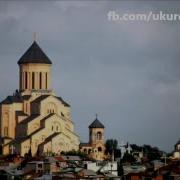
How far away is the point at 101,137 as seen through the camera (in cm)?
9394

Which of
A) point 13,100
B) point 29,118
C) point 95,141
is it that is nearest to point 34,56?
point 13,100

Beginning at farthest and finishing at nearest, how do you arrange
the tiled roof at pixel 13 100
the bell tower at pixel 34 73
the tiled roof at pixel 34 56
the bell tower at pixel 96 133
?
the bell tower at pixel 96 133
the tiled roof at pixel 34 56
the tiled roof at pixel 13 100
the bell tower at pixel 34 73

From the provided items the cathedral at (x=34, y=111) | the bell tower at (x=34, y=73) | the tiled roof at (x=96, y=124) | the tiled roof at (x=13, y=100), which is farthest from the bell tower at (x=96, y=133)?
the tiled roof at (x=13, y=100)

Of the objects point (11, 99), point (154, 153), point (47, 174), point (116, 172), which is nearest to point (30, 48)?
point (11, 99)

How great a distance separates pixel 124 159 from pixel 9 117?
11.6m

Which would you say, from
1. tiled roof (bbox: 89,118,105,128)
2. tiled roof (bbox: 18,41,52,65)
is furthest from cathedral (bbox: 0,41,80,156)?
tiled roof (bbox: 89,118,105,128)

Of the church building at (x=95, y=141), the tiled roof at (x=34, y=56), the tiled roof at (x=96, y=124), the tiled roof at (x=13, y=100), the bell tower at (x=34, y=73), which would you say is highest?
the tiled roof at (x=34, y=56)

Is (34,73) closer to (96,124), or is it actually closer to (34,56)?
(34,56)

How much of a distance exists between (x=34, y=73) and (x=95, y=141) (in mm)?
5667

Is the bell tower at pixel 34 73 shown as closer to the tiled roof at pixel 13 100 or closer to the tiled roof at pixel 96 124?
the tiled roof at pixel 13 100

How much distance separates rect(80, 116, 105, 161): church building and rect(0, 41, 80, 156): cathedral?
1.33 m

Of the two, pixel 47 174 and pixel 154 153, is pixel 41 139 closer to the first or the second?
pixel 154 153

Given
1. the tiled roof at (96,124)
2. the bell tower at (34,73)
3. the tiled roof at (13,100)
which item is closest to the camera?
the bell tower at (34,73)

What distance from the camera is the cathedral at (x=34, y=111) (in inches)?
3565
